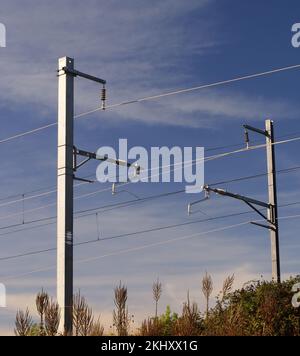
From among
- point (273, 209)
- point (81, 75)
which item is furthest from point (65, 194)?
point (273, 209)

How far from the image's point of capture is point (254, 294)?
71.1ft

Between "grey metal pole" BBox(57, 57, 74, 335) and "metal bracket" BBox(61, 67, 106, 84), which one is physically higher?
"metal bracket" BBox(61, 67, 106, 84)

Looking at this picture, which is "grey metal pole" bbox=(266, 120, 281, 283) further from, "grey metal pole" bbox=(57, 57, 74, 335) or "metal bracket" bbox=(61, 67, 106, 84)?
"grey metal pole" bbox=(57, 57, 74, 335)

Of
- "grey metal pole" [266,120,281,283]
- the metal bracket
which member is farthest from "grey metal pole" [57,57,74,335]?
"grey metal pole" [266,120,281,283]

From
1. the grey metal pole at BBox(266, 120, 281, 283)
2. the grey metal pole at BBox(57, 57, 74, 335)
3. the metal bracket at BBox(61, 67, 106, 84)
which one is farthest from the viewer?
the grey metal pole at BBox(266, 120, 281, 283)

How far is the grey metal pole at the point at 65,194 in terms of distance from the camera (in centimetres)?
1880

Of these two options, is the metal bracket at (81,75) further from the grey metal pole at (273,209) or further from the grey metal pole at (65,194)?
the grey metal pole at (273,209)

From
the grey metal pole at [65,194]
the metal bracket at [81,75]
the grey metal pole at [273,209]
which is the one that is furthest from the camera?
the grey metal pole at [273,209]

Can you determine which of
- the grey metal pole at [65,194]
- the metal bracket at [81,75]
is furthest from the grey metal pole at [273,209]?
the grey metal pole at [65,194]

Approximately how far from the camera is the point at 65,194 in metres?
19.8

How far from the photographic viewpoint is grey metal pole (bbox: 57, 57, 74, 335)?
18.8 m

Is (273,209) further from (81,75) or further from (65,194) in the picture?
(65,194)

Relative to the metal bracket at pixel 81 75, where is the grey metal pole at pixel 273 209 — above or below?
below
